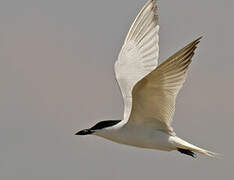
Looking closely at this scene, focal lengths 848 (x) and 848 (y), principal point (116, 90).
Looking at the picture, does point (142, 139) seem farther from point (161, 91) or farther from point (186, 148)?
point (161, 91)

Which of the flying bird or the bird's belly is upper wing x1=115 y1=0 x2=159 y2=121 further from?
the bird's belly

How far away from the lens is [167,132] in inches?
478

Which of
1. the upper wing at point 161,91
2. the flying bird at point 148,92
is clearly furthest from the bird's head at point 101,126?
the upper wing at point 161,91

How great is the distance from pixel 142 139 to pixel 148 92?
1.00m

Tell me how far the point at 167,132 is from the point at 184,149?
1.12 feet

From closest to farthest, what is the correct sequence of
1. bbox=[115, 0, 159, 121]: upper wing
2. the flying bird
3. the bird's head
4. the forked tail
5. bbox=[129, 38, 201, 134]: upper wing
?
bbox=[129, 38, 201, 134]: upper wing
the flying bird
the forked tail
the bird's head
bbox=[115, 0, 159, 121]: upper wing

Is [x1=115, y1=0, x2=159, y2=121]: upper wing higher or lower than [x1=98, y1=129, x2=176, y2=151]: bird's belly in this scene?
higher

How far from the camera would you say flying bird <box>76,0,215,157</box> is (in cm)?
1095

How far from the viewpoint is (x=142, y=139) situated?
1195cm

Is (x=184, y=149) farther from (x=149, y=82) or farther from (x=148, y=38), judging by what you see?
(x=148, y=38)

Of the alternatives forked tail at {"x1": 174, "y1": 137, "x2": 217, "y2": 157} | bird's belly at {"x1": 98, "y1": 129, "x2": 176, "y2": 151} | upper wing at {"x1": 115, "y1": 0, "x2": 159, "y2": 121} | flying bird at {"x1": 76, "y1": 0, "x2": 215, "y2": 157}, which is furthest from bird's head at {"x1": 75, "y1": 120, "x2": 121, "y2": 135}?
upper wing at {"x1": 115, "y1": 0, "x2": 159, "y2": 121}

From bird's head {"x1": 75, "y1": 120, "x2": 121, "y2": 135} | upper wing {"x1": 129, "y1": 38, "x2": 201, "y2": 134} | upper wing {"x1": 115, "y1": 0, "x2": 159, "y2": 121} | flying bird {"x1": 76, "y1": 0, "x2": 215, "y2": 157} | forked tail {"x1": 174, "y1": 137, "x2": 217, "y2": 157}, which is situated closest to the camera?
upper wing {"x1": 129, "y1": 38, "x2": 201, "y2": 134}

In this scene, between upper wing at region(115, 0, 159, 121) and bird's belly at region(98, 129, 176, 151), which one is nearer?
bird's belly at region(98, 129, 176, 151)

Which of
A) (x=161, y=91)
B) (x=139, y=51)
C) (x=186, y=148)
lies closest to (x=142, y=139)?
(x=186, y=148)
